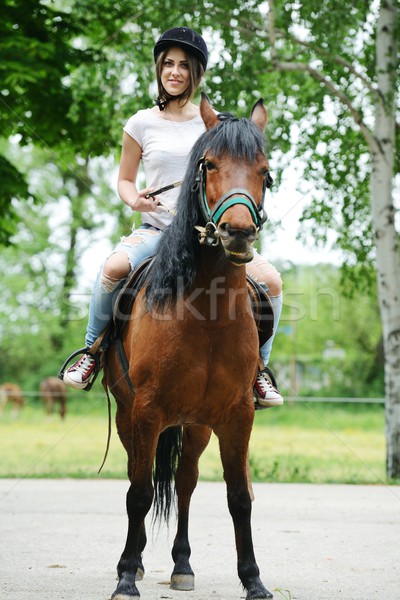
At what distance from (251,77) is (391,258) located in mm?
3301

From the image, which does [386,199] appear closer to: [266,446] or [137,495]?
[137,495]

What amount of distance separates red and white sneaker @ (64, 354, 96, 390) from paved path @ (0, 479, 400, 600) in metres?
1.21

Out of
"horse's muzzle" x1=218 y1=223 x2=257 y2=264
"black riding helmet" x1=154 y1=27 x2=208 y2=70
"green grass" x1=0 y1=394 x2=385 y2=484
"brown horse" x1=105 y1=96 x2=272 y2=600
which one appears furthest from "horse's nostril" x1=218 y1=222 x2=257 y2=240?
"green grass" x1=0 y1=394 x2=385 y2=484

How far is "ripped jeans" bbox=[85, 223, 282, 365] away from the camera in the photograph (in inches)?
217

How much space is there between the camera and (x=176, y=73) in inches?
209

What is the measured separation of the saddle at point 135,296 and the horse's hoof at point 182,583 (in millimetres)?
1538

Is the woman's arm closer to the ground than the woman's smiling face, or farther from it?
closer to the ground

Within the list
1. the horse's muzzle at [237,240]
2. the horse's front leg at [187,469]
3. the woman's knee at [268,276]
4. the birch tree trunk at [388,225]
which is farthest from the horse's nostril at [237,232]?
the birch tree trunk at [388,225]

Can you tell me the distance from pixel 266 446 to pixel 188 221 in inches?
624

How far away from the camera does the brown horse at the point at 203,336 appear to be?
174 inches

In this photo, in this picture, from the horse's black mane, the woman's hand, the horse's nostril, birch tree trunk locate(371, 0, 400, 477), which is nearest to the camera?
the horse's nostril

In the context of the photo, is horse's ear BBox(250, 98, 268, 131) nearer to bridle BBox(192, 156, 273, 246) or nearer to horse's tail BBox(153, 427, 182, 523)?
bridle BBox(192, 156, 273, 246)

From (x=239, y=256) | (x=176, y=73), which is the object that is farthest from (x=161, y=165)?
(x=239, y=256)

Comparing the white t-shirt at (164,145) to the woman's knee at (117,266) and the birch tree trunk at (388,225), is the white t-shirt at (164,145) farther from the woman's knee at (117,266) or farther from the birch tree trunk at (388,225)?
the birch tree trunk at (388,225)
